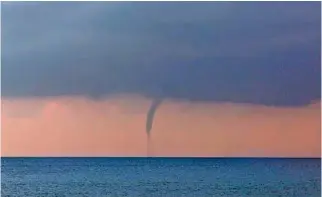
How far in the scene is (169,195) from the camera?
33.5m

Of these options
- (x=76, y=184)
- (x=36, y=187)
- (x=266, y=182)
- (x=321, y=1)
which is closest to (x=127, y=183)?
(x=76, y=184)

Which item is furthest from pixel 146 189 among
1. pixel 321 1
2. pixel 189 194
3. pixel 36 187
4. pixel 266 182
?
pixel 321 1

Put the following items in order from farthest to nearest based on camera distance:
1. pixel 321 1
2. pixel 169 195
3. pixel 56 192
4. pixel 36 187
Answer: pixel 36 187, pixel 56 192, pixel 169 195, pixel 321 1

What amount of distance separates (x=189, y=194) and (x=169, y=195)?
1.62 meters

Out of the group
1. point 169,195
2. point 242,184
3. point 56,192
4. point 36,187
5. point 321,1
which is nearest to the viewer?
point 321,1

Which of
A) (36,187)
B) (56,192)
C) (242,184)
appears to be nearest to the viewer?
(56,192)

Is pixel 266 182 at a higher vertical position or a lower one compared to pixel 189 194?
higher

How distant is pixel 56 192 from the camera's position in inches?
1451

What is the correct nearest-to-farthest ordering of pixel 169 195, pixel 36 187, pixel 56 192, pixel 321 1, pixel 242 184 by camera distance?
1. pixel 321 1
2. pixel 169 195
3. pixel 56 192
4. pixel 36 187
5. pixel 242 184

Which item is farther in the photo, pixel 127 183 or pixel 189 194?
pixel 127 183

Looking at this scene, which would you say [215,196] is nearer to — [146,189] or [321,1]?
[146,189]

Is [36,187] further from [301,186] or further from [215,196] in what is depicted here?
[301,186]

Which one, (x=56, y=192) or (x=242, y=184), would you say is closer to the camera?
(x=56, y=192)

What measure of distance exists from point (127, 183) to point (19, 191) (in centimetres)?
990
